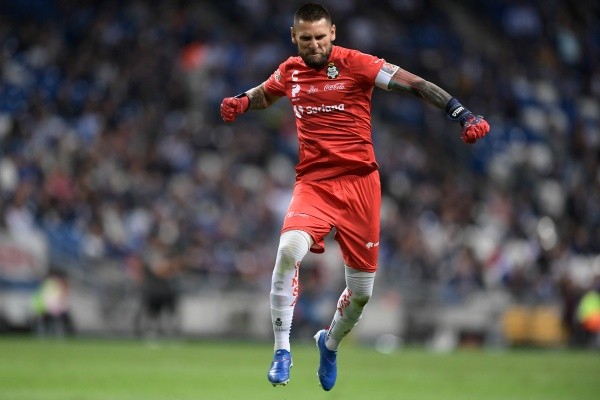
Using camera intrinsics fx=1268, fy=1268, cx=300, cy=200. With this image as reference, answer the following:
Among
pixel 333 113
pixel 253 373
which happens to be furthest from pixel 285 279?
pixel 253 373

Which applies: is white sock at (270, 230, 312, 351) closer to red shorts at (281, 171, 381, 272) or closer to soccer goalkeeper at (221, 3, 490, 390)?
soccer goalkeeper at (221, 3, 490, 390)

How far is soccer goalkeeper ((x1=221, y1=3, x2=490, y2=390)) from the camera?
34.1 feet

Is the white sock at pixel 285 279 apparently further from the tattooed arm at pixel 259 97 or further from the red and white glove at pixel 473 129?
the red and white glove at pixel 473 129

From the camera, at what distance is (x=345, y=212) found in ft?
35.8

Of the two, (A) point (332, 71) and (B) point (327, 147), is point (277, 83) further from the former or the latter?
(B) point (327, 147)

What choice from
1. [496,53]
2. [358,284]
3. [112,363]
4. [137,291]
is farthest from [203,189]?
[358,284]

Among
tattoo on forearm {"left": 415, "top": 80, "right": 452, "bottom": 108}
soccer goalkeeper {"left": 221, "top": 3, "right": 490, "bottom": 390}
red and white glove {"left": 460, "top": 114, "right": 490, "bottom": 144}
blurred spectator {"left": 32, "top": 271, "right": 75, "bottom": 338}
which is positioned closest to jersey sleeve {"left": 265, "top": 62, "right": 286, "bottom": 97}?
soccer goalkeeper {"left": 221, "top": 3, "right": 490, "bottom": 390}

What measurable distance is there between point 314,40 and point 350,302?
2485mm

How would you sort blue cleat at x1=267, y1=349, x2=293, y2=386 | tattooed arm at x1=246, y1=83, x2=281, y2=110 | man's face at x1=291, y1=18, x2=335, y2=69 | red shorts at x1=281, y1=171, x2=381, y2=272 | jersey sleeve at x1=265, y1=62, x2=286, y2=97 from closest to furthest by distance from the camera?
blue cleat at x1=267, y1=349, x2=293, y2=386 < man's face at x1=291, y1=18, x2=335, y2=69 < red shorts at x1=281, y1=171, x2=381, y2=272 < jersey sleeve at x1=265, y1=62, x2=286, y2=97 < tattooed arm at x1=246, y1=83, x2=281, y2=110

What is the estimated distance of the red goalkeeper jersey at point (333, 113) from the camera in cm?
1073

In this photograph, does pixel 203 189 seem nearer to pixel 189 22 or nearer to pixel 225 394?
pixel 189 22

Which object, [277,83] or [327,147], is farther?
[277,83]

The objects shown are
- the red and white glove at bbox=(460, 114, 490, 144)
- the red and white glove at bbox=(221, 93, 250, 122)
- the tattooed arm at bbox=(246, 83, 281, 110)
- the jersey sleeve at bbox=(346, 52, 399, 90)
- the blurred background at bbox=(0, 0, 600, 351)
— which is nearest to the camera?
the red and white glove at bbox=(460, 114, 490, 144)

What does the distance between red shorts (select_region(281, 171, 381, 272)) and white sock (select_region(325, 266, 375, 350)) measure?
14 cm
